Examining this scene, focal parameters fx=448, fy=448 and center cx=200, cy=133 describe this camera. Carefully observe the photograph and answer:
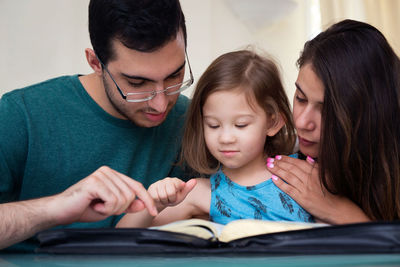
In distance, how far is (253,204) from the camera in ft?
4.60

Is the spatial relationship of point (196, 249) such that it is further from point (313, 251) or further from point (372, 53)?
point (372, 53)

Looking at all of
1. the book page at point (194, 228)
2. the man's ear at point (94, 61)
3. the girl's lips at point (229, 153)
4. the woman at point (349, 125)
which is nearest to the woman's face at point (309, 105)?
the woman at point (349, 125)

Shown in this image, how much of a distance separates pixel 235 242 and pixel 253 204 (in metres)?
0.57

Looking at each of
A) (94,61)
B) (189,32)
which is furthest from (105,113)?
(189,32)

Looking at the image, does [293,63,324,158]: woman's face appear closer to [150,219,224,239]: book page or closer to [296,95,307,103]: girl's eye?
[296,95,307,103]: girl's eye

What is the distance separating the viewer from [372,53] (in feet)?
4.27

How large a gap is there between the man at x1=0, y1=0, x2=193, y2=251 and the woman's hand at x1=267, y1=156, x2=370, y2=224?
1.41 ft

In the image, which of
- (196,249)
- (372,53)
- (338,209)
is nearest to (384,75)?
(372,53)

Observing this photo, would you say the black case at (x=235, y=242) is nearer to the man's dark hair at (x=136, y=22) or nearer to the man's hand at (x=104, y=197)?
the man's hand at (x=104, y=197)

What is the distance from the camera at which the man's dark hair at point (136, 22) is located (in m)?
1.38

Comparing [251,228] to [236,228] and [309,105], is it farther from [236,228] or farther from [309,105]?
[309,105]

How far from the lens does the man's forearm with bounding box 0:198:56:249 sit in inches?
44.9

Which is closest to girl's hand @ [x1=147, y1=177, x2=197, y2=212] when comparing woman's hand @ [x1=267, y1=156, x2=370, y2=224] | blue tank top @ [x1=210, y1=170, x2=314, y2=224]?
blue tank top @ [x1=210, y1=170, x2=314, y2=224]

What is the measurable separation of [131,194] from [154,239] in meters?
0.28
